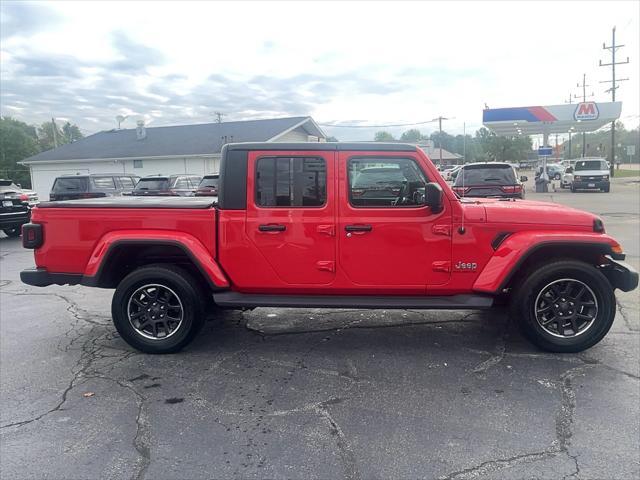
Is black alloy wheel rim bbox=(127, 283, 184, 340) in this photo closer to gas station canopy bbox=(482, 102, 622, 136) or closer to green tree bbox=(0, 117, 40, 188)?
gas station canopy bbox=(482, 102, 622, 136)

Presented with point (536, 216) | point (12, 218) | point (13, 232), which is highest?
point (536, 216)

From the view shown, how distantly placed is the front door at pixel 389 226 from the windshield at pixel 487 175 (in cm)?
783

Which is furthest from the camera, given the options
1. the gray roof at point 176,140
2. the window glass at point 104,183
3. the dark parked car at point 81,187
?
the gray roof at point 176,140

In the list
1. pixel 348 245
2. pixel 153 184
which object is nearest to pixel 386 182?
pixel 348 245

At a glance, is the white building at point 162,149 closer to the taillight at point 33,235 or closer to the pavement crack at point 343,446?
the taillight at point 33,235

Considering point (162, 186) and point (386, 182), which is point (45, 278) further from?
point (162, 186)

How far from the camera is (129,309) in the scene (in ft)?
14.9

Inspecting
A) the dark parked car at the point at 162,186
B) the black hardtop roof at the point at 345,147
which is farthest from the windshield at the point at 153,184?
the black hardtop roof at the point at 345,147

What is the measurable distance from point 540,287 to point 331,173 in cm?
214

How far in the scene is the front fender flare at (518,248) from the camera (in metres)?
4.14

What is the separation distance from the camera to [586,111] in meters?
27.9

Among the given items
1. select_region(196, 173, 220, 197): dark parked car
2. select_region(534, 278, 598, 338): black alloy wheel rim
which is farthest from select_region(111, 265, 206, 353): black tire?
select_region(196, 173, 220, 197): dark parked car

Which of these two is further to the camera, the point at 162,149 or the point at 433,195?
the point at 162,149

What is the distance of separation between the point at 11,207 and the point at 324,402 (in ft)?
41.9
